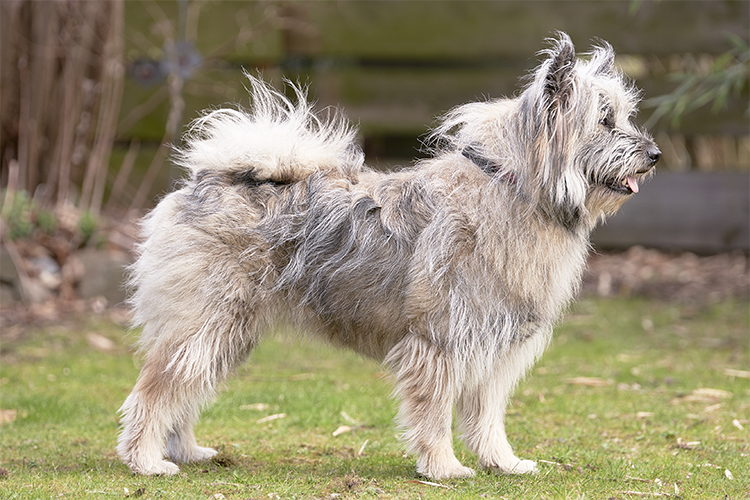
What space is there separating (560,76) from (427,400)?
4.95 ft

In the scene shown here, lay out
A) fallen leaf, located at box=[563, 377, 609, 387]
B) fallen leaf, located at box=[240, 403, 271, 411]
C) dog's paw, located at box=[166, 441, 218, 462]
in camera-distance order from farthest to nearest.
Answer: fallen leaf, located at box=[563, 377, 609, 387] < fallen leaf, located at box=[240, 403, 271, 411] < dog's paw, located at box=[166, 441, 218, 462]

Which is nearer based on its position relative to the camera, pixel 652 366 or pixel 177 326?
pixel 177 326

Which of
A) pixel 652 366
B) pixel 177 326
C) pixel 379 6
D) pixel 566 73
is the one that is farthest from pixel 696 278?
pixel 177 326

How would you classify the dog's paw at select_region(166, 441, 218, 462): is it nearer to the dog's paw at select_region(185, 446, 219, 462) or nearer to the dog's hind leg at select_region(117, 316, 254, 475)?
the dog's paw at select_region(185, 446, 219, 462)

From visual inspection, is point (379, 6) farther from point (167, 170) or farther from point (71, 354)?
point (71, 354)

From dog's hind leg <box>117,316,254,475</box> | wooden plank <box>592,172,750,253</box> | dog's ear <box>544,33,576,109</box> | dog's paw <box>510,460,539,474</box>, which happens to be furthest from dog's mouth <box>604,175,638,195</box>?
wooden plank <box>592,172,750,253</box>

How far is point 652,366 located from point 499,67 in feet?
14.6

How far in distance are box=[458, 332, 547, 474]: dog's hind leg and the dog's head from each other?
2.23 ft

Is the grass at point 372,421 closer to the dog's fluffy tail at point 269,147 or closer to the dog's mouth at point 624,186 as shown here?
the dog's fluffy tail at point 269,147

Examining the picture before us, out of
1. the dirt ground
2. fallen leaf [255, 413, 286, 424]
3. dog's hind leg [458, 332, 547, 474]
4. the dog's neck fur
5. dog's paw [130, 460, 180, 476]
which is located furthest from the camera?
the dirt ground

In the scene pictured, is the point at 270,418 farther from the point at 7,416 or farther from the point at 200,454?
the point at 7,416

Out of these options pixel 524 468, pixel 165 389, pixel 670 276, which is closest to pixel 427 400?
pixel 524 468

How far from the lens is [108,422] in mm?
4777

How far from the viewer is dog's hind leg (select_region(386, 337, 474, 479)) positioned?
3.68 meters
